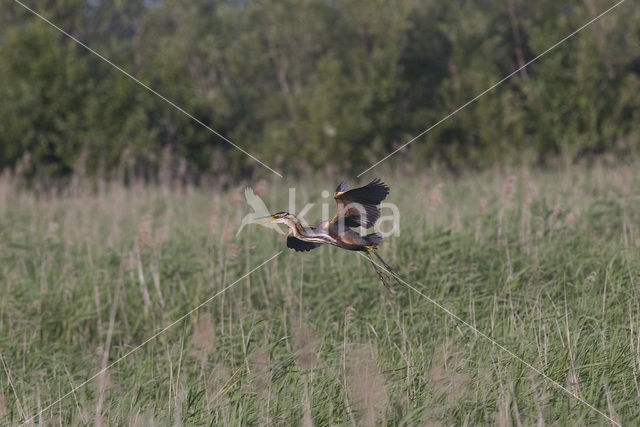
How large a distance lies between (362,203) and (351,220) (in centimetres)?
8

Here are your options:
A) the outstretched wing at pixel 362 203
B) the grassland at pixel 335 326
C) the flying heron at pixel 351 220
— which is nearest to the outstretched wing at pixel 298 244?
the flying heron at pixel 351 220

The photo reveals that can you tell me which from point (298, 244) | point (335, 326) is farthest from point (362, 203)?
point (335, 326)

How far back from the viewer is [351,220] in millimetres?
3021

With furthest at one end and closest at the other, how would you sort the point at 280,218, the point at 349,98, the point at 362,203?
1. the point at 349,98
2. the point at 362,203
3. the point at 280,218

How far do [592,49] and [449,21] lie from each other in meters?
7.14

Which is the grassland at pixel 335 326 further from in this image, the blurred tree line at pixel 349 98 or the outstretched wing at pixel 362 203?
the blurred tree line at pixel 349 98

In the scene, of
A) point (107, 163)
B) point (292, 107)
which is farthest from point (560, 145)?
point (107, 163)

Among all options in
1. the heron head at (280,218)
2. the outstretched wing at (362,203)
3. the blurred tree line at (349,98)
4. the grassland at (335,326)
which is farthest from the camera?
the blurred tree line at (349,98)

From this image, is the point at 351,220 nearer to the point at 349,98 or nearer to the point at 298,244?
the point at 298,244

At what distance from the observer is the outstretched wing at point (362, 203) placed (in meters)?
3.00

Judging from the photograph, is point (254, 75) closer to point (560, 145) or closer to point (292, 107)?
point (292, 107)

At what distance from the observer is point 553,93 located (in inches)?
763

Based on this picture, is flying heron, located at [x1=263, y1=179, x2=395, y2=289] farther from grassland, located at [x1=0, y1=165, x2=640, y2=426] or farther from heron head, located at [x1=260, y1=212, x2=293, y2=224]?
grassland, located at [x1=0, y1=165, x2=640, y2=426]

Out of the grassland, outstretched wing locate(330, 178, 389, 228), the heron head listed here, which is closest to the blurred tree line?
the grassland
